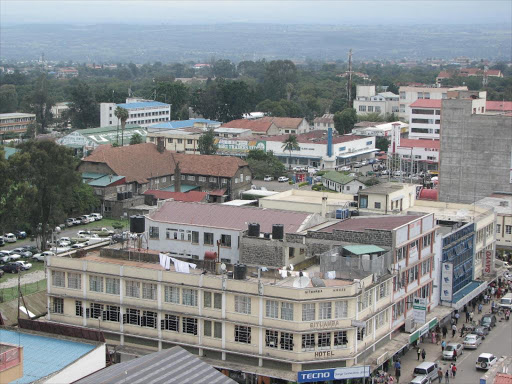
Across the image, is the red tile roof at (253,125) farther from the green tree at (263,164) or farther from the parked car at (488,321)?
the parked car at (488,321)

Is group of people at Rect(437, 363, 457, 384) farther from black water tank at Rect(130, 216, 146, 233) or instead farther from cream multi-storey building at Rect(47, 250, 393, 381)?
black water tank at Rect(130, 216, 146, 233)

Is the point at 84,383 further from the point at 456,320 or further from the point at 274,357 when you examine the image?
the point at 456,320

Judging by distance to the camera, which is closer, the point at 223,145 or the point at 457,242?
the point at 457,242

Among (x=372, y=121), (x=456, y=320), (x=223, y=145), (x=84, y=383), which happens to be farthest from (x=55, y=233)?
(x=372, y=121)

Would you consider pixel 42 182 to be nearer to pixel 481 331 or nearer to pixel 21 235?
pixel 21 235

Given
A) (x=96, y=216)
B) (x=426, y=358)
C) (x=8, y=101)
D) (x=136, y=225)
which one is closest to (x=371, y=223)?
(x=426, y=358)

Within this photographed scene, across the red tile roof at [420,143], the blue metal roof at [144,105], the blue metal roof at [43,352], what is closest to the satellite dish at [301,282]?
the blue metal roof at [43,352]
